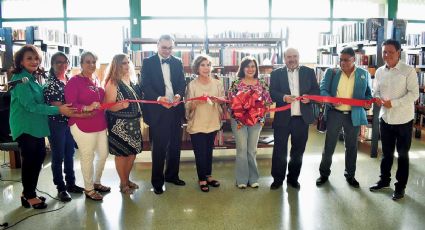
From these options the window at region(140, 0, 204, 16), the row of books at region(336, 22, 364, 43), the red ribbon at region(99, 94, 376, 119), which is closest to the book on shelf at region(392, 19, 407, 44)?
the row of books at region(336, 22, 364, 43)

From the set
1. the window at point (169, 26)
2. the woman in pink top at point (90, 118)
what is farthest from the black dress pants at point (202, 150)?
the window at point (169, 26)

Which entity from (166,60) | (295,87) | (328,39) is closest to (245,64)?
(295,87)

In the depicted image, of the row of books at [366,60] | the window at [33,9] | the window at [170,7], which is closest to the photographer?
the row of books at [366,60]

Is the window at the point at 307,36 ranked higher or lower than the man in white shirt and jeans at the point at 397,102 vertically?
higher

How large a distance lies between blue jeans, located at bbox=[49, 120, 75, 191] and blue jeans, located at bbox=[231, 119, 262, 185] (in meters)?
1.70

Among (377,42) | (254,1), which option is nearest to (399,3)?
(254,1)

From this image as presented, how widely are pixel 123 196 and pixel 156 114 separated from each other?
0.91 meters

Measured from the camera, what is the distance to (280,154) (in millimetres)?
3693

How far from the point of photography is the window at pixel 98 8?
30.3 ft

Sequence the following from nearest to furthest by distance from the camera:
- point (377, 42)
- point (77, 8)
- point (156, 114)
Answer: point (156, 114), point (377, 42), point (77, 8)

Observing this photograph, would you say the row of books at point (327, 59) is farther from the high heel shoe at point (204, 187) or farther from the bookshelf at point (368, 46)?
the high heel shoe at point (204, 187)

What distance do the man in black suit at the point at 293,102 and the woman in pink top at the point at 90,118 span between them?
1760mm

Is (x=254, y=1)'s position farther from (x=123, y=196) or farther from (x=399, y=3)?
(x=123, y=196)

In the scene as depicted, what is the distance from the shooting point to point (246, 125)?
356cm
